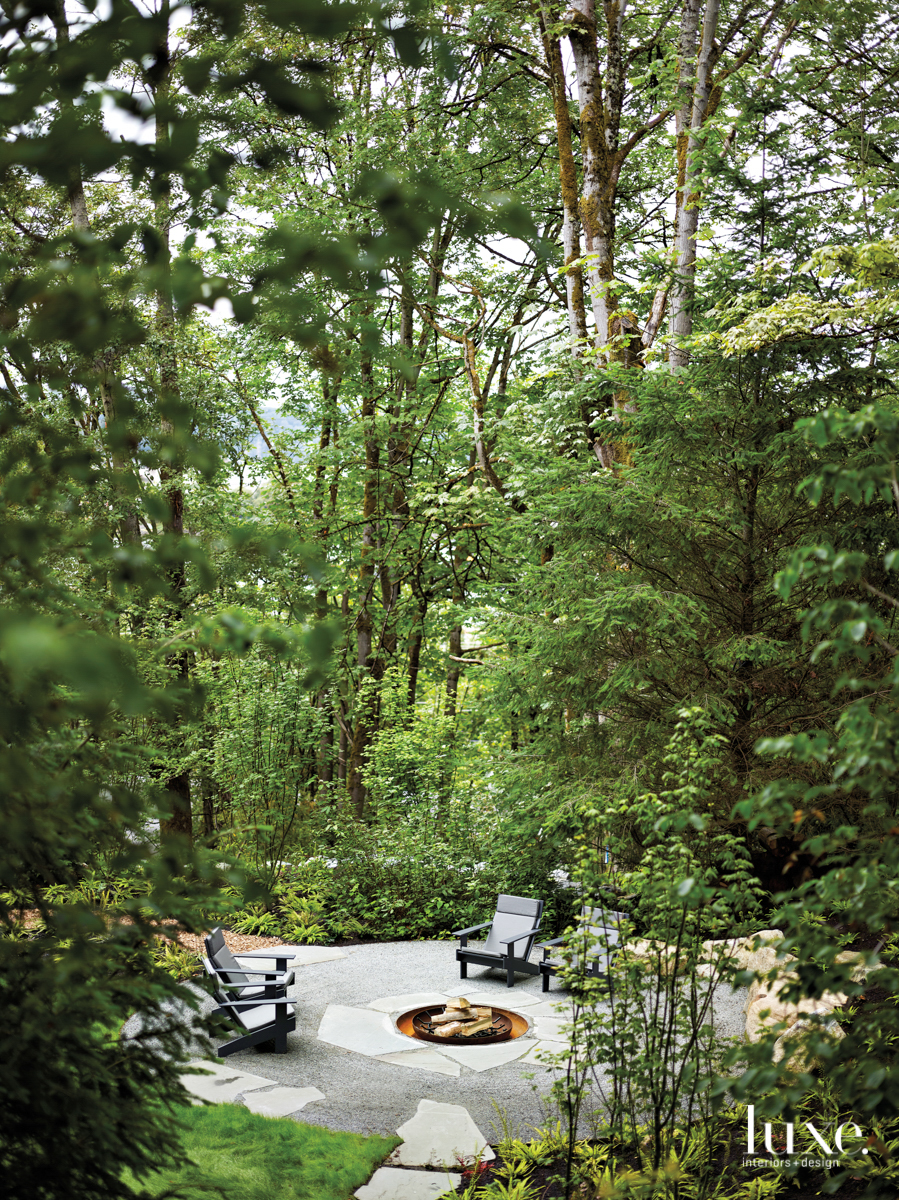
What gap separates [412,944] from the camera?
28.6 ft

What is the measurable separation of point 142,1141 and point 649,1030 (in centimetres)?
220

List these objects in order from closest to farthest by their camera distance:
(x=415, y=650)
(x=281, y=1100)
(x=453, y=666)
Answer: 1. (x=281, y=1100)
2. (x=453, y=666)
3. (x=415, y=650)

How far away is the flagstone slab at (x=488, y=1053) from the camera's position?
5.67 metres

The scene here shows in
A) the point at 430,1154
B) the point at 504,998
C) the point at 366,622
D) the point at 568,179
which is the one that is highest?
the point at 568,179

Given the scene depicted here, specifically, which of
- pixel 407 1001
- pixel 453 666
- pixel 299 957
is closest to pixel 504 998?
pixel 407 1001

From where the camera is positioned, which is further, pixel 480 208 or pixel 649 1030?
pixel 649 1030

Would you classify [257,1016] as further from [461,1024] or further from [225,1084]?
[461,1024]

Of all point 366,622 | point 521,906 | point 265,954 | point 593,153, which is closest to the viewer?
point 265,954

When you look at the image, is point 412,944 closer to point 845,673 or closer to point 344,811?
point 344,811

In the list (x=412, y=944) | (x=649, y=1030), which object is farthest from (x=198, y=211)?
(x=412, y=944)

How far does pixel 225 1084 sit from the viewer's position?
527 cm

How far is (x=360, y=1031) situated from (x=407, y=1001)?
2.24ft

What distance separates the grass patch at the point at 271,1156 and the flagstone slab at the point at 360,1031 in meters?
1.32

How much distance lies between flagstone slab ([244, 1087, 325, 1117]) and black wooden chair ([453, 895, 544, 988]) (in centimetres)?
239
